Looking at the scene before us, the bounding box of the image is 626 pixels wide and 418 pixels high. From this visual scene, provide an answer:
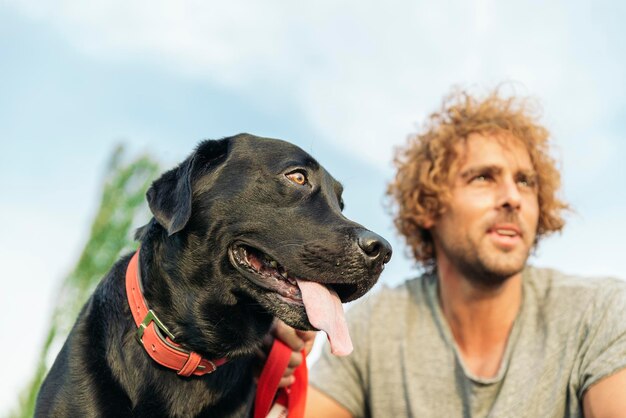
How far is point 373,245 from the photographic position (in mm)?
2434

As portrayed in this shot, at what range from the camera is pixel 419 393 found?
4.32 m

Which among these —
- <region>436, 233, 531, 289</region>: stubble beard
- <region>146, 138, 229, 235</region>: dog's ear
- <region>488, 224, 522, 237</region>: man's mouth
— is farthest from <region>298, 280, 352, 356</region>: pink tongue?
<region>488, 224, 522, 237</region>: man's mouth

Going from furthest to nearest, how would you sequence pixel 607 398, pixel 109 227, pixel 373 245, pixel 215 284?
pixel 109 227, pixel 607 398, pixel 215 284, pixel 373 245

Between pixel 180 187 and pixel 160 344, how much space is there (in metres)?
0.57

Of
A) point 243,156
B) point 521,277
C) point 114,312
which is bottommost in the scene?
point 114,312

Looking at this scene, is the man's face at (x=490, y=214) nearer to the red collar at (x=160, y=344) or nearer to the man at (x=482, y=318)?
the man at (x=482, y=318)

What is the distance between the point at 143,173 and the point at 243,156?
1281 centimetres

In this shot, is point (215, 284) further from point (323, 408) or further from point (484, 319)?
point (484, 319)

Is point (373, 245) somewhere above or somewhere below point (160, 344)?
above

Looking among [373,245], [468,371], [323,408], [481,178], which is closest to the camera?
[373,245]

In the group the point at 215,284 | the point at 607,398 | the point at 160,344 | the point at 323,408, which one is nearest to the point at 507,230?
the point at 607,398

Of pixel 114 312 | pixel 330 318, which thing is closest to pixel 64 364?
pixel 114 312

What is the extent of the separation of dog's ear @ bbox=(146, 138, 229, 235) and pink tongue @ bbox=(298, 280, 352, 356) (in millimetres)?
502

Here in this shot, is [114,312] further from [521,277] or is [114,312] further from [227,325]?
[521,277]
